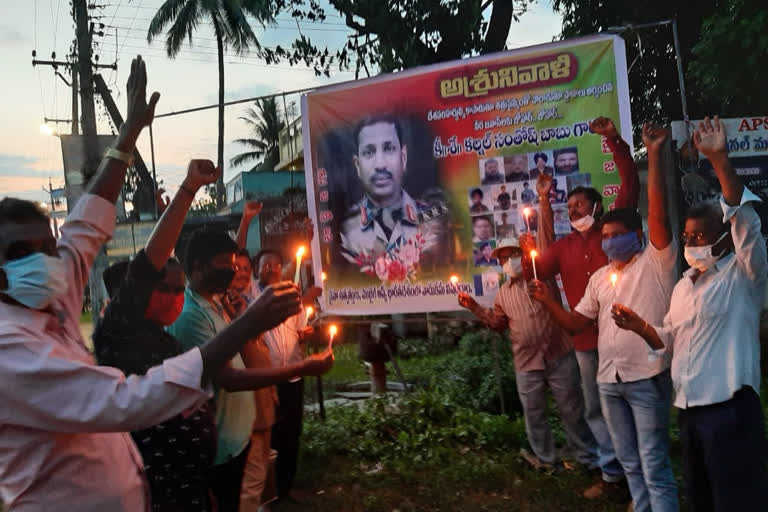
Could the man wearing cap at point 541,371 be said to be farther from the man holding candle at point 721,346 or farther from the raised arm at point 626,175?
the man holding candle at point 721,346

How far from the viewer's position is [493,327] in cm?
574

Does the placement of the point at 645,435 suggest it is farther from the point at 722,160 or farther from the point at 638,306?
the point at 722,160

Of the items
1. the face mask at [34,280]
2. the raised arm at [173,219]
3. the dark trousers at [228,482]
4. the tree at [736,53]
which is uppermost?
the tree at [736,53]

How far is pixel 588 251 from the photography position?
5.04 metres

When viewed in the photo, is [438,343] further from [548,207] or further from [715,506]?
[715,506]

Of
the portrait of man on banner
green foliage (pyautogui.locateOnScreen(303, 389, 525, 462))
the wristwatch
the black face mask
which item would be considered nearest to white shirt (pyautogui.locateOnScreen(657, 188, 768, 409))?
the black face mask

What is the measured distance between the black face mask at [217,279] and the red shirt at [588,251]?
2.69 m

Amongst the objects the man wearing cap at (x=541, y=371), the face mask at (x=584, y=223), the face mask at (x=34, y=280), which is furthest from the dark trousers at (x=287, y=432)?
the face mask at (x=34, y=280)

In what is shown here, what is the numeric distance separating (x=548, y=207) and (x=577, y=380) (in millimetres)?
1424

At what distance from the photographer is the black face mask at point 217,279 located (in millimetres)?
3510

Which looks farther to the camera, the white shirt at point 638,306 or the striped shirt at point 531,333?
the striped shirt at point 531,333

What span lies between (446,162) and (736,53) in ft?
24.4

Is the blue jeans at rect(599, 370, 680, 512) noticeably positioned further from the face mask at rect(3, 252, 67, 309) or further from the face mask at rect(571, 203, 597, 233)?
the face mask at rect(3, 252, 67, 309)

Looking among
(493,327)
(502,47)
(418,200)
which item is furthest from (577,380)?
(502,47)
